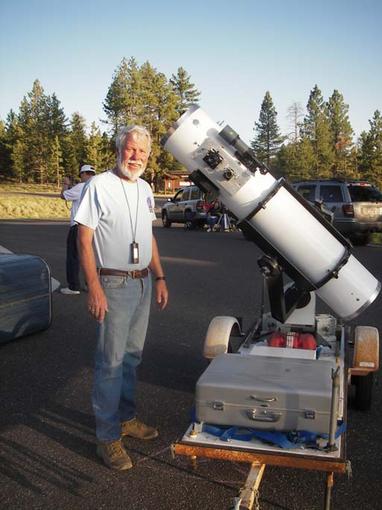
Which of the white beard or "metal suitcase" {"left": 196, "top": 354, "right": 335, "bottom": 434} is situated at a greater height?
the white beard

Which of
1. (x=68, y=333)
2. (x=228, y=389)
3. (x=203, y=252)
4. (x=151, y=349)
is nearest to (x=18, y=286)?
(x=68, y=333)

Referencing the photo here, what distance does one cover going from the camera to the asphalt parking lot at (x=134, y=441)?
3326 millimetres

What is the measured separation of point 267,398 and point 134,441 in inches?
55.0

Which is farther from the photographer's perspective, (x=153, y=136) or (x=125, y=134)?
(x=153, y=136)

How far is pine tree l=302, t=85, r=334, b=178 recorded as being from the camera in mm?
77875

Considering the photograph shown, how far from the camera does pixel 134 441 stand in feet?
13.4

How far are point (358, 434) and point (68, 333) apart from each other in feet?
13.0

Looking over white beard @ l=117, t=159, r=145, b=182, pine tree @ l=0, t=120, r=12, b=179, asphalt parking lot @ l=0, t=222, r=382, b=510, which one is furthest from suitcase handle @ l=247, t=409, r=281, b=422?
pine tree @ l=0, t=120, r=12, b=179

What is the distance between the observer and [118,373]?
377cm

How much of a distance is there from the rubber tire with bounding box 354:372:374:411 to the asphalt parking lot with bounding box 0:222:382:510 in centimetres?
9

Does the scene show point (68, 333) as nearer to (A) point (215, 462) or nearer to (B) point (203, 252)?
(A) point (215, 462)

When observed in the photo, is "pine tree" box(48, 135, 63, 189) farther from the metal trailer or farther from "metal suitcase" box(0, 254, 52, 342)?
the metal trailer

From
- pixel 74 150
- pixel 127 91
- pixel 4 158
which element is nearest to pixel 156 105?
pixel 127 91

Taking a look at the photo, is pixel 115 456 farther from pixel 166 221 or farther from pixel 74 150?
pixel 74 150
